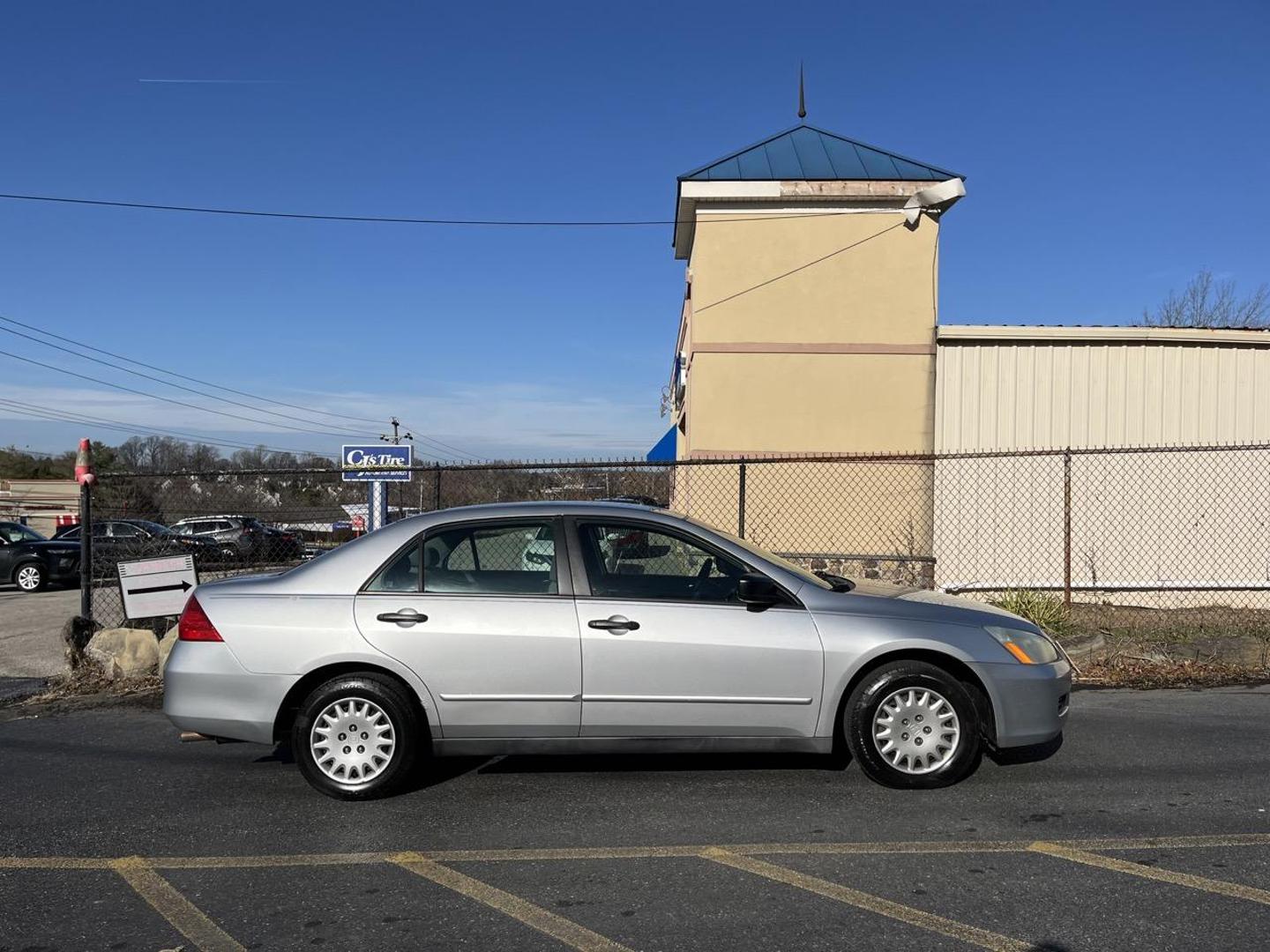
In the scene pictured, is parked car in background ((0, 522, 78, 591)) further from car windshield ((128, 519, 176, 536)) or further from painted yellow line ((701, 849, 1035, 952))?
painted yellow line ((701, 849, 1035, 952))

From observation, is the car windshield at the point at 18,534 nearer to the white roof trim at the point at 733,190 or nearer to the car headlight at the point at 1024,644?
the white roof trim at the point at 733,190

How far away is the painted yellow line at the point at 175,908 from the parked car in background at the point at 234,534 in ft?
22.8

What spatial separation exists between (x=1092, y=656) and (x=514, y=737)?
553 centimetres

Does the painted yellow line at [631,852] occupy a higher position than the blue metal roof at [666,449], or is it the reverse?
the blue metal roof at [666,449]

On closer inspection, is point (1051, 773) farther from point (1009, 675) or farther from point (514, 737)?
point (514, 737)

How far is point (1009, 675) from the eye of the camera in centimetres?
515

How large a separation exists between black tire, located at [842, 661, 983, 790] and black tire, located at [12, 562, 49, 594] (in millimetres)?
18633

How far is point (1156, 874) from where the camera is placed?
158 inches

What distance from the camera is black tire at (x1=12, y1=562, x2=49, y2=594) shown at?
62.3 ft

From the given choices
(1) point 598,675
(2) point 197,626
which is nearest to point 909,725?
(1) point 598,675

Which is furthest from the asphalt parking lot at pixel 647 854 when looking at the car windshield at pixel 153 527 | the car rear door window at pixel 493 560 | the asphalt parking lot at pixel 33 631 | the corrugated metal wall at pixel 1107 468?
the corrugated metal wall at pixel 1107 468

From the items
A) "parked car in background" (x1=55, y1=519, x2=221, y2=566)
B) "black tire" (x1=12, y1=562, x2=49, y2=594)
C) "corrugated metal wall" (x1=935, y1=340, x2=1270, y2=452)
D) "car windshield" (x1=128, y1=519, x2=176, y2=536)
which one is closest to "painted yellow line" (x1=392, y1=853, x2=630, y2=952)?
"parked car in background" (x1=55, y1=519, x2=221, y2=566)

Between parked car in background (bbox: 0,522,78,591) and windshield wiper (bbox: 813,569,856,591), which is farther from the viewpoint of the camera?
parked car in background (bbox: 0,522,78,591)

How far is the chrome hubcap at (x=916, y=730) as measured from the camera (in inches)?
202
